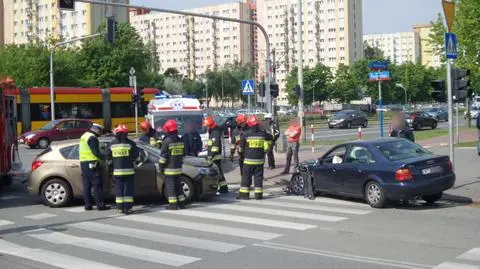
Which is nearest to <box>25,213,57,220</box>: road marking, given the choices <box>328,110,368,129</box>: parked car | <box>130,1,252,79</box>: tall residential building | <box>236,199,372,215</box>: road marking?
<box>236,199,372,215</box>: road marking

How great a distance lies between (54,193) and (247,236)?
5234 mm

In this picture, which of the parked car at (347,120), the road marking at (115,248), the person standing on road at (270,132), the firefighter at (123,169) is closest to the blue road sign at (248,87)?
the person standing on road at (270,132)

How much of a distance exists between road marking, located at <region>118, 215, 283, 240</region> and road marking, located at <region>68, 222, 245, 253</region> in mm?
606

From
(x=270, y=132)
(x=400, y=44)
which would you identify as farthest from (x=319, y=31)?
(x=270, y=132)

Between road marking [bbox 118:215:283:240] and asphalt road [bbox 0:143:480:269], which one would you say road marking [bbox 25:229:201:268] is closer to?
asphalt road [bbox 0:143:480:269]

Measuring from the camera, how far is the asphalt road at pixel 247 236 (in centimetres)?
771

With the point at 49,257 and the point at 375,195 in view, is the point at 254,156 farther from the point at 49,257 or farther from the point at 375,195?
the point at 49,257

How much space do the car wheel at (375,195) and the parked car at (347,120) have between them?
119 ft

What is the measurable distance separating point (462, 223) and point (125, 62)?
5734cm

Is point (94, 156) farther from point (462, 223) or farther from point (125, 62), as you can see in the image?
point (125, 62)

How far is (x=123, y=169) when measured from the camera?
1176 centimetres

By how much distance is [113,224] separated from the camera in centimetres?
1070

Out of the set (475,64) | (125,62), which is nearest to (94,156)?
(475,64)

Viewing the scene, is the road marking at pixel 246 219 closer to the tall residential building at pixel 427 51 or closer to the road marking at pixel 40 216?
the road marking at pixel 40 216
